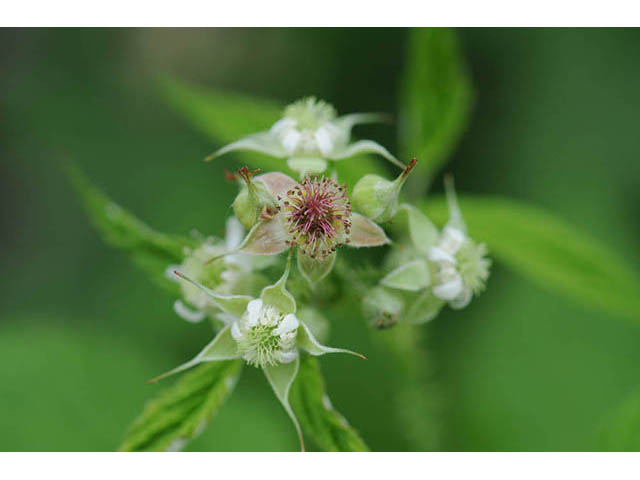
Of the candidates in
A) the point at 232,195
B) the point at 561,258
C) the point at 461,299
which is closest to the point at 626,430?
the point at 561,258

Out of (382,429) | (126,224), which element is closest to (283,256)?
(126,224)

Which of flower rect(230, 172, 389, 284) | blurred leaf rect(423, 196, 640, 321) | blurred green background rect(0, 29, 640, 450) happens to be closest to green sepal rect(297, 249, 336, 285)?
flower rect(230, 172, 389, 284)

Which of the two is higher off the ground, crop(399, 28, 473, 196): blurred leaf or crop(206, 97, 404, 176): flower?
crop(399, 28, 473, 196): blurred leaf

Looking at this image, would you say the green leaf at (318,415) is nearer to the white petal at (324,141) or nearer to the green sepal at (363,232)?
the green sepal at (363,232)

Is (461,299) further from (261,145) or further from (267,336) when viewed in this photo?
(261,145)

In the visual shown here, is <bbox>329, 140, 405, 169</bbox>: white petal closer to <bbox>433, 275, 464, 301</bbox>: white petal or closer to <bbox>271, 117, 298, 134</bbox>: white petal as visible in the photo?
<bbox>271, 117, 298, 134</bbox>: white petal
